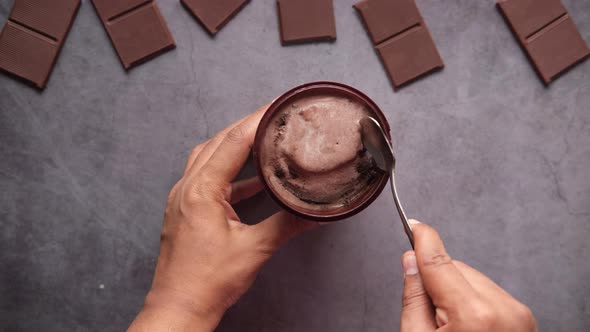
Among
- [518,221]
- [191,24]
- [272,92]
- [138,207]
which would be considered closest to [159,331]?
[138,207]

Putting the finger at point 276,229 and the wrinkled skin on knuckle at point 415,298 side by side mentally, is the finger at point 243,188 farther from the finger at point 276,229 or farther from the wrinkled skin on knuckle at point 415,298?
the wrinkled skin on knuckle at point 415,298

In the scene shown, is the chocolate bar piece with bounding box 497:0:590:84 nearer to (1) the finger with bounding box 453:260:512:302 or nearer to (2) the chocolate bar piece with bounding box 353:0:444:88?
(2) the chocolate bar piece with bounding box 353:0:444:88

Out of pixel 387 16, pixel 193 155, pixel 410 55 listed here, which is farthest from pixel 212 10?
pixel 410 55

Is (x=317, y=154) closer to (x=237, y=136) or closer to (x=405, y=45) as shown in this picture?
(x=237, y=136)

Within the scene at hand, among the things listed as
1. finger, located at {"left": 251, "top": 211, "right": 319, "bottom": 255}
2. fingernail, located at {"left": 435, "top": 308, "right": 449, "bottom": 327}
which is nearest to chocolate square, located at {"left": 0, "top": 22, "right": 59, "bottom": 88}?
finger, located at {"left": 251, "top": 211, "right": 319, "bottom": 255}

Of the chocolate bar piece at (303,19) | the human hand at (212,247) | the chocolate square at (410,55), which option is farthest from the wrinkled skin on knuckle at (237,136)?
the chocolate square at (410,55)
